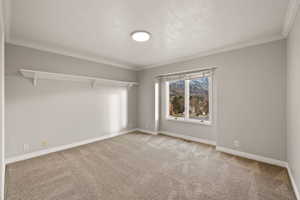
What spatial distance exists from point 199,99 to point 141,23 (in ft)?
8.87

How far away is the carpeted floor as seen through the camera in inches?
67.6

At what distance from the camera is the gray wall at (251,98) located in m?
2.47

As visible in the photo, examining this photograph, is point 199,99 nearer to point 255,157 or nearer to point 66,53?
point 255,157

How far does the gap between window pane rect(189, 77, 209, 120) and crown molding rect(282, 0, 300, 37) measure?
5.82 feet

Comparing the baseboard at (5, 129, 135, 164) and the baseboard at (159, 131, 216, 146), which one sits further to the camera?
the baseboard at (159, 131, 216, 146)

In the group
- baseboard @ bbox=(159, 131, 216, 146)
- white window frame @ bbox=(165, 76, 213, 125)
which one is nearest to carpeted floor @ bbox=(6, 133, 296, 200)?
baseboard @ bbox=(159, 131, 216, 146)

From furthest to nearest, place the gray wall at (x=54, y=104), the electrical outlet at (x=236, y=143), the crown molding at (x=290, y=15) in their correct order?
1. the electrical outlet at (x=236, y=143)
2. the gray wall at (x=54, y=104)
3. the crown molding at (x=290, y=15)

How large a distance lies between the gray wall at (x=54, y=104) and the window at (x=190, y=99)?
1.85 metres

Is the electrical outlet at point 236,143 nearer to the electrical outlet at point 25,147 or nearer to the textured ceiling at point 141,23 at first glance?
the textured ceiling at point 141,23

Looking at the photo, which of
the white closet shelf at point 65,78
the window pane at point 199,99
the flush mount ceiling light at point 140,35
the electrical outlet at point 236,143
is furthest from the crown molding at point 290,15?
the white closet shelf at point 65,78

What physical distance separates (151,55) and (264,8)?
240 centimetres

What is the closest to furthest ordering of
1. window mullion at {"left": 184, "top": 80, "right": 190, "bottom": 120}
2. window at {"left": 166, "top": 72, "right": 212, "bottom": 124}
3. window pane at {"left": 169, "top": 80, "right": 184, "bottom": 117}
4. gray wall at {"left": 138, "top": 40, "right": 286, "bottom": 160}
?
gray wall at {"left": 138, "top": 40, "right": 286, "bottom": 160}
window at {"left": 166, "top": 72, "right": 212, "bottom": 124}
window mullion at {"left": 184, "top": 80, "right": 190, "bottom": 120}
window pane at {"left": 169, "top": 80, "right": 184, "bottom": 117}

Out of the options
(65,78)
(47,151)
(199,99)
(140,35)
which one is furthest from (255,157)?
(65,78)

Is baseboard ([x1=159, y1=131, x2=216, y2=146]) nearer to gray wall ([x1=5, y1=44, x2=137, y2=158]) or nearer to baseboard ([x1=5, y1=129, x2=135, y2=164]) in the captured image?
gray wall ([x1=5, y1=44, x2=137, y2=158])
